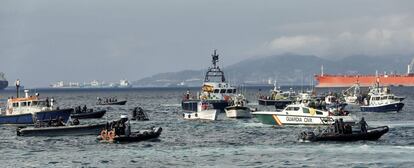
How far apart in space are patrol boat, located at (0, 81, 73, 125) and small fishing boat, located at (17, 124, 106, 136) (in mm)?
9379

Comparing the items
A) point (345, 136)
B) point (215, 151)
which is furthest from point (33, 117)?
point (345, 136)

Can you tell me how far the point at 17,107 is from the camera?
275ft

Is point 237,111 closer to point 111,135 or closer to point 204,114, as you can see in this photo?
point 204,114

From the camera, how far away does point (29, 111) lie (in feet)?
273

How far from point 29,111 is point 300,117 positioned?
28344 mm

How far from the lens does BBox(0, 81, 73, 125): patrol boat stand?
8219 cm

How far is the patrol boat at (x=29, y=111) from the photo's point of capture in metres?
82.2

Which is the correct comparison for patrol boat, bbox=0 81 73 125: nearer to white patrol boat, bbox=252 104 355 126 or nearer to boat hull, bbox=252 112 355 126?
boat hull, bbox=252 112 355 126

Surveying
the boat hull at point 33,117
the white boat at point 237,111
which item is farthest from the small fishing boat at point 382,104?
the boat hull at point 33,117

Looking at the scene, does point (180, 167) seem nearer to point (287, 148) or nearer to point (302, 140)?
point (287, 148)

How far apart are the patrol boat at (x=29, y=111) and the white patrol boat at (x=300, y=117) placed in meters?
21.2

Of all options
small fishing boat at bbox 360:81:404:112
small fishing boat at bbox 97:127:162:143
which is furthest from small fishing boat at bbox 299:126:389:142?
small fishing boat at bbox 360:81:404:112

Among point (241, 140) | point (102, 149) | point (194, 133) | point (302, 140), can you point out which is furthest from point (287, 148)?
point (194, 133)

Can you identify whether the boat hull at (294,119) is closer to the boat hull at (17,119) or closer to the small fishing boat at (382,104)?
the boat hull at (17,119)
